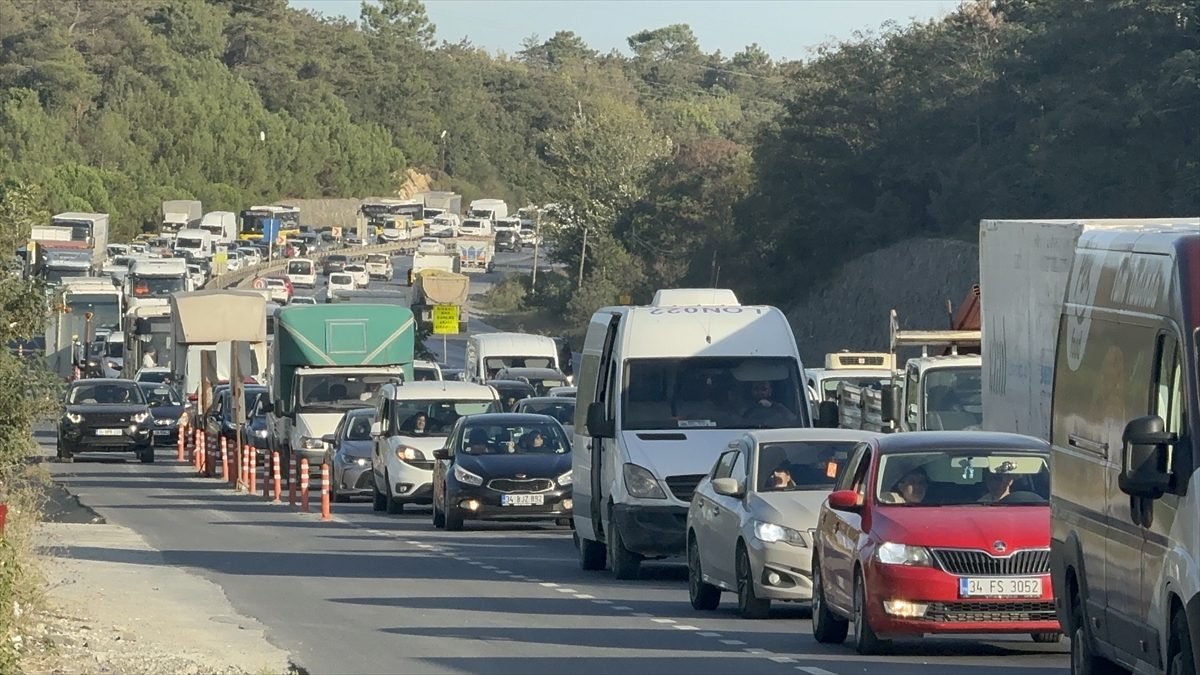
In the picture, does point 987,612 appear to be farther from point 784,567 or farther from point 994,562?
point 784,567

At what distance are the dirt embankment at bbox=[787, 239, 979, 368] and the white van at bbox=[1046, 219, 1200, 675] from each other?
166 ft

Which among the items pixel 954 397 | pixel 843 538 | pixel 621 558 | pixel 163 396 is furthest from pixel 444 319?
pixel 843 538

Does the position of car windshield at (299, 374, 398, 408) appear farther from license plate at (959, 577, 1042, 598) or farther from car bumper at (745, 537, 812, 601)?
license plate at (959, 577, 1042, 598)

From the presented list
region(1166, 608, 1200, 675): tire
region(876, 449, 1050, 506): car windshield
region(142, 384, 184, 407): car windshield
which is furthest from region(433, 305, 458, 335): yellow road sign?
region(1166, 608, 1200, 675): tire

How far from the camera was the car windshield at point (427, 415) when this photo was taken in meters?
29.4

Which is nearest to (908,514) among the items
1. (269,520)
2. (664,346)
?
(664,346)

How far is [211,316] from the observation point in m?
49.3

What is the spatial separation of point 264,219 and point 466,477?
121243 millimetres

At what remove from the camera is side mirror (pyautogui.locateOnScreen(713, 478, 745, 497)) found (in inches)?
607

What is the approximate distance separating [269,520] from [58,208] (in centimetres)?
11756

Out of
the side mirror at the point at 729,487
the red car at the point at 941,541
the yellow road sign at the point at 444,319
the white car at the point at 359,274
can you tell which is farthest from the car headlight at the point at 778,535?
the white car at the point at 359,274

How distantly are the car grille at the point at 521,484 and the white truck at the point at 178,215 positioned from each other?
411 ft

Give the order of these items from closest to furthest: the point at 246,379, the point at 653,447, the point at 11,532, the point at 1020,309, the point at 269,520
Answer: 1. the point at 11,532
2. the point at 653,447
3. the point at 1020,309
4. the point at 269,520
5. the point at 246,379

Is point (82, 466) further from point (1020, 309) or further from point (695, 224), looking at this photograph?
point (695, 224)
